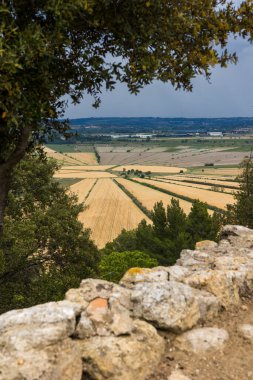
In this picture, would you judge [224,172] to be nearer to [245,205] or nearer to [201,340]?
[245,205]

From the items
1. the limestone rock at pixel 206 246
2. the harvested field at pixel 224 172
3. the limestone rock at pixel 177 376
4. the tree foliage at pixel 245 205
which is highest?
the limestone rock at pixel 177 376

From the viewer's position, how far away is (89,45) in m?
10.1

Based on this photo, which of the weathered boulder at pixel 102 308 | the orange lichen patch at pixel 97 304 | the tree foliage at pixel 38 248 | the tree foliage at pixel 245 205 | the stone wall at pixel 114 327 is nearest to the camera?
the stone wall at pixel 114 327

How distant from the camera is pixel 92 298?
7.89 meters

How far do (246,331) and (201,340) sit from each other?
1.38 metres

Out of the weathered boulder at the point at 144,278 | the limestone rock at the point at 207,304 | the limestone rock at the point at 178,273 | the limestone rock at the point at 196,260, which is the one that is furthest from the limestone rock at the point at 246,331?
the limestone rock at the point at 196,260

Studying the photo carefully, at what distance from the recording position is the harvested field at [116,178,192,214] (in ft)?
359

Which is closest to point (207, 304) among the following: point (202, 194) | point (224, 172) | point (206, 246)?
point (206, 246)

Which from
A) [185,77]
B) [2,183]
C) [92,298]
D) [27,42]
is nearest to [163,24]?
[185,77]

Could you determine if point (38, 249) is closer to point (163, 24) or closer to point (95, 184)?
point (163, 24)

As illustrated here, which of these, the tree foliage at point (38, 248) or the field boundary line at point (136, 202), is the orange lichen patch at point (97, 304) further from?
the field boundary line at point (136, 202)

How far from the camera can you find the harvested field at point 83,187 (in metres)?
130

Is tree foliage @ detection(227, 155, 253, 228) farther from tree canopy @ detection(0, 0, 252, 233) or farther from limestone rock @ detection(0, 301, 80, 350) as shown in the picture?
limestone rock @ detection(0, 301, 80, 350)

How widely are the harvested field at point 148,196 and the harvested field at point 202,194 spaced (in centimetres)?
545
